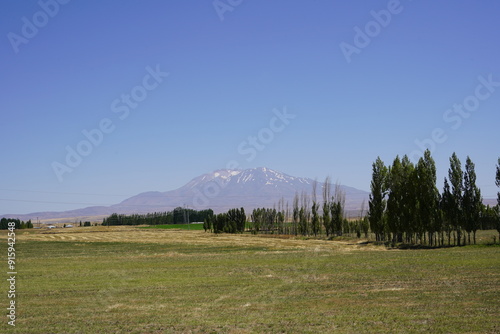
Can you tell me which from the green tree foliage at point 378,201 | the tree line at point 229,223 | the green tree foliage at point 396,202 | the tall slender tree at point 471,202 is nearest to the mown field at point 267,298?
the tall slender tree at point 471,202

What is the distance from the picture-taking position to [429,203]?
2469 inches

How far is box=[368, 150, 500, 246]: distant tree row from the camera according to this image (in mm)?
60344

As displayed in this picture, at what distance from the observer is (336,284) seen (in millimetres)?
27000

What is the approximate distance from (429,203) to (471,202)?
5187 mm

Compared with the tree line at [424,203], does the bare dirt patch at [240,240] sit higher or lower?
lower

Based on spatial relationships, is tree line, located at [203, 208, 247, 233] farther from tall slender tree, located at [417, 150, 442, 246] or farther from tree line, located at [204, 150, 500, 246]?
tall slender tree, located at [417, 150, 442, 246]

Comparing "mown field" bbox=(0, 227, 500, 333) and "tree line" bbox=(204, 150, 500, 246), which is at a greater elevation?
"tree line" bbox=(204, 150, 500, 246)

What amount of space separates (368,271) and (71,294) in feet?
63.8

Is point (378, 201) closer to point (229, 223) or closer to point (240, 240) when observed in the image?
point (240, 240)

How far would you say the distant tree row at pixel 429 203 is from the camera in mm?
60344

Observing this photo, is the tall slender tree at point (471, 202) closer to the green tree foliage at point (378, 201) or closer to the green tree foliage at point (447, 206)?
the green tree foliage at point (447, 206)

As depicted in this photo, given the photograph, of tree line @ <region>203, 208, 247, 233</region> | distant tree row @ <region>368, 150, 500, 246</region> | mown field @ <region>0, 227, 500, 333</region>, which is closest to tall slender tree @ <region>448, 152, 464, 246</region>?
distant tree row @ <region>368, 150, 500, 246</region>

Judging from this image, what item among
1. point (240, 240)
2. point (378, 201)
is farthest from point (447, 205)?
point (240, 240)

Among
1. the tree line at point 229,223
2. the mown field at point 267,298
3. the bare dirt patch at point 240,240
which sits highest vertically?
the tree line at point 229,223
